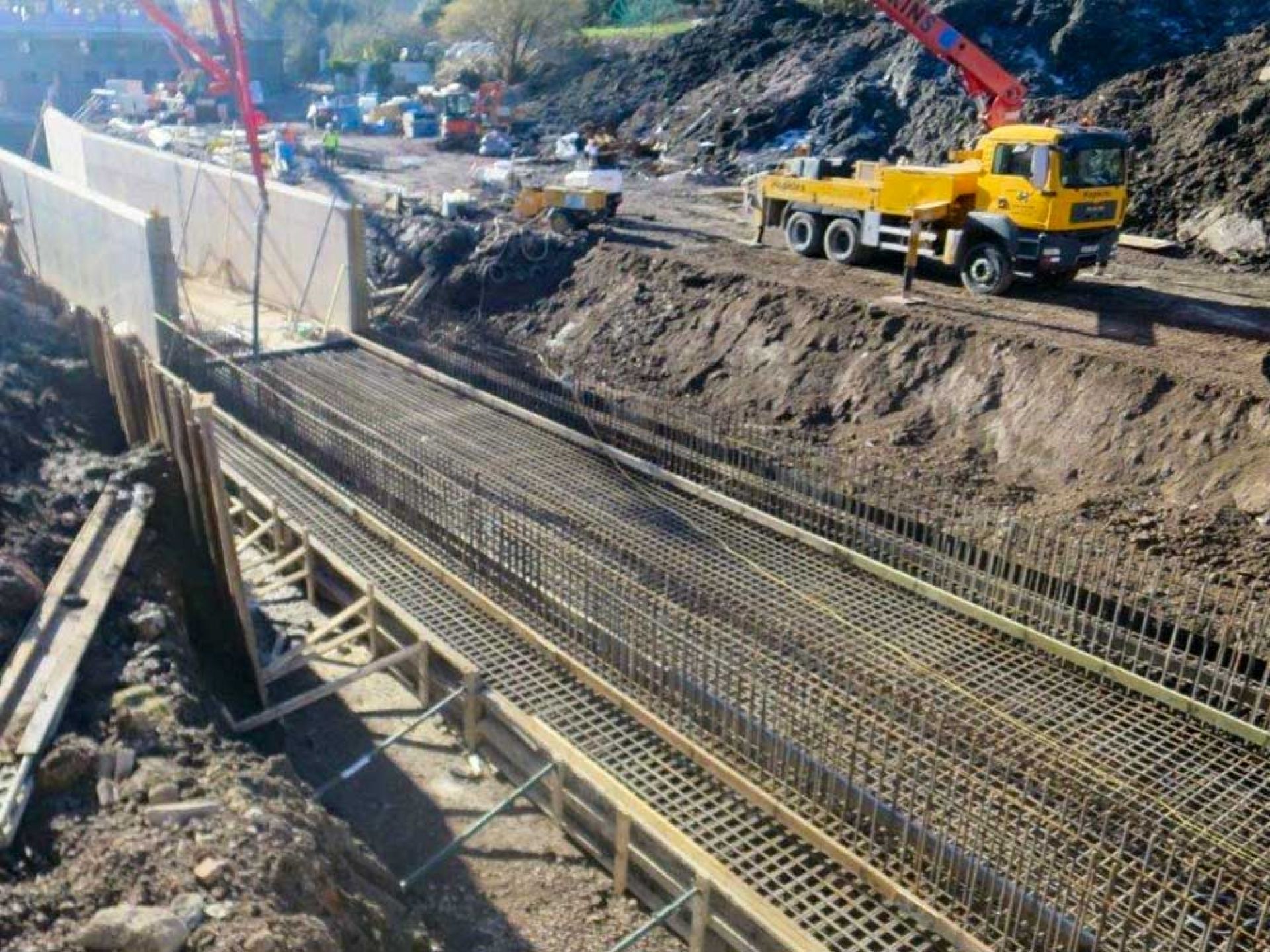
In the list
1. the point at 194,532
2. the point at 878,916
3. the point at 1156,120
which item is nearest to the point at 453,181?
the point at 1156,120

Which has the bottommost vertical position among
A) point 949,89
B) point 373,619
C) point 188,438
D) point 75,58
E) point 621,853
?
point 621,853

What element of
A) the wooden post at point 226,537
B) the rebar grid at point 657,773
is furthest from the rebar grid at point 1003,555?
the wooden post at point 226,537

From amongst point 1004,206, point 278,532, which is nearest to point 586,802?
point 278,532

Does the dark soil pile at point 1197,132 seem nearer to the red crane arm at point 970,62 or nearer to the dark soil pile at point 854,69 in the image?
the red crane arm at point 970,62

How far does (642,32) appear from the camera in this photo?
1885 inches

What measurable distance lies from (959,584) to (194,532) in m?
6.55

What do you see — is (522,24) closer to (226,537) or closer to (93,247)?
(93,247)

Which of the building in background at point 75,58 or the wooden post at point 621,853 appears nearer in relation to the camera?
the wooden post at point 621,853

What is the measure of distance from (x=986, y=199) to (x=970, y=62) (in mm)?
4257

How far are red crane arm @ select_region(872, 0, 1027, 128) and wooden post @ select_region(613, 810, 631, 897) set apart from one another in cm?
1507

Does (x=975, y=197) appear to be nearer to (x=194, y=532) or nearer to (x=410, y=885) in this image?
(x=194, y=532)

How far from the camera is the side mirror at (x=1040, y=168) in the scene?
13797 millimetres

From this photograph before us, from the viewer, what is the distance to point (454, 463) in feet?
39.3

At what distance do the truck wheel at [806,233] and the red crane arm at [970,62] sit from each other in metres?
3.38
